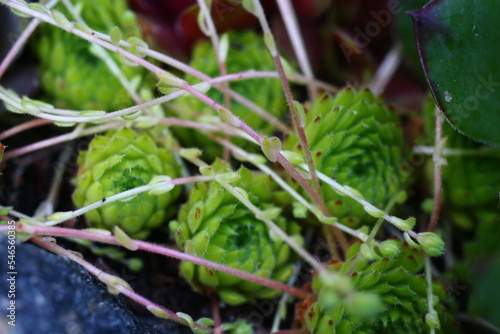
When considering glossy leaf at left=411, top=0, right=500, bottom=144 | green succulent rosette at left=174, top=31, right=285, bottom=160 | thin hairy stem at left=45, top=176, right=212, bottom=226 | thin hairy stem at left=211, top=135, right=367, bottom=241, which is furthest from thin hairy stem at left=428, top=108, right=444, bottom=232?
thin hairy stem at left=45, top=176, right=212, bottom=226

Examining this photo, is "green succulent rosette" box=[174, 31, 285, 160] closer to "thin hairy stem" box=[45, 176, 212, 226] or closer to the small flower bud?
"thin hairy stem" box=[45, 176, 212, 226]

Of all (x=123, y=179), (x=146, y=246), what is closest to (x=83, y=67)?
(x=123, y=179)

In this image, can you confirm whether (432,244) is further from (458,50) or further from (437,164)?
(458,50)

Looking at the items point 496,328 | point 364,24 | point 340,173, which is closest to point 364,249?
point 340,173

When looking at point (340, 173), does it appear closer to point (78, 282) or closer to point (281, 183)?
point (281, 183)
